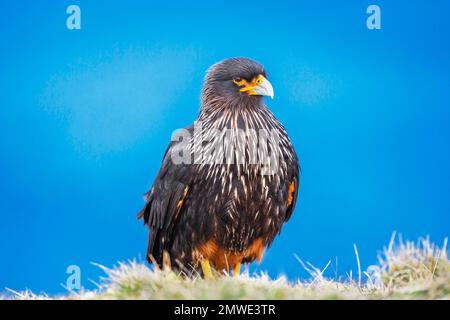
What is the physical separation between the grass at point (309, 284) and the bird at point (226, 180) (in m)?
1.06

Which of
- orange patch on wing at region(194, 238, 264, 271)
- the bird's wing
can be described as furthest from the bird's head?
orange patch on wing at region(194, 238, 264, 271)

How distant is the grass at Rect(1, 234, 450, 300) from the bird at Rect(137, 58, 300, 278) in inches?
41.6

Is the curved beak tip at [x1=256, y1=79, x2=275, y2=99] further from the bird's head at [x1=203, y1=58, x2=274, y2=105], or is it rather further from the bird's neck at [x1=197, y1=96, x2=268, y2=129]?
the bird's neck at [x1=197, y1=96, x2=268, y2=129]

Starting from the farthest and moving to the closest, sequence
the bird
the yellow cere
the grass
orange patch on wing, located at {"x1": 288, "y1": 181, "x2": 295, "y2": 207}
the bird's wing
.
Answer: orange patch on wing, located at {"x1": 288, "y1": 181, "x2": 295, "y2": 207} → the yellow cere → the bird's wing → the bird → the grass

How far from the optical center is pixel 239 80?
5.83m

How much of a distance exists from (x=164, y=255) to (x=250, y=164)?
1.12 m

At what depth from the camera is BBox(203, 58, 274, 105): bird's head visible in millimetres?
5746

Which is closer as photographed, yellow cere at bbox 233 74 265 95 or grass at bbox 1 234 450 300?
grass at bbox 1 234 450 300

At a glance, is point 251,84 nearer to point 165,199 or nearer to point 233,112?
point 233,112

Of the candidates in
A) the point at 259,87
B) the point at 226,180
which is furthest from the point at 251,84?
the point at 226,180
